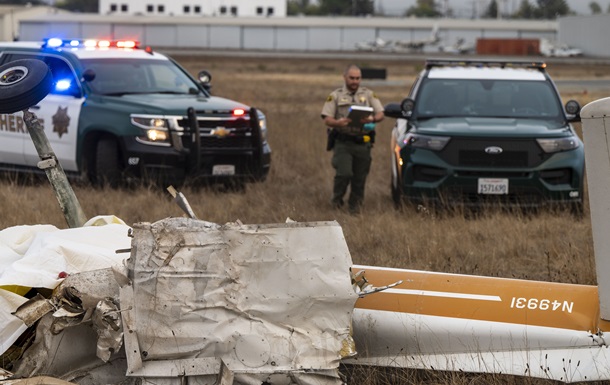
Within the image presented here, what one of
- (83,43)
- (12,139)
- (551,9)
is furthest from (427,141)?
(551,9)

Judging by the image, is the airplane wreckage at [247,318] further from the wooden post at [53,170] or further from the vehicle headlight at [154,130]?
the vehicle headlight at [154,130]

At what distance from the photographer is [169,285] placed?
15.7 ft

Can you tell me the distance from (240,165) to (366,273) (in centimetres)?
715

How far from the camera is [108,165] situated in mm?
12539

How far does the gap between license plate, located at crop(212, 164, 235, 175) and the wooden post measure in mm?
6221

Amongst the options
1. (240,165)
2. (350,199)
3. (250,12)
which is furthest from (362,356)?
(250,12)

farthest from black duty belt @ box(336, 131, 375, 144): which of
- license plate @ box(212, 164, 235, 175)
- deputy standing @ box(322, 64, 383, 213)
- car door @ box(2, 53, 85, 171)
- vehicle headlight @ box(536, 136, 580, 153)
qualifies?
car door @ box(2, 53, 85, 171)

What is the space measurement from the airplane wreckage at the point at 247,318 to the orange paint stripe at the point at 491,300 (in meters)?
0.01

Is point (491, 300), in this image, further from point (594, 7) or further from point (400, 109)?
point (594, 7)

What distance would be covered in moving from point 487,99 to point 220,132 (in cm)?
293

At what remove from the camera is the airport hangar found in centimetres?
10662

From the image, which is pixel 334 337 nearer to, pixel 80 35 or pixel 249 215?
pixel 249 215

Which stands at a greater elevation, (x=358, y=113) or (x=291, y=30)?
(x=358, y=113)

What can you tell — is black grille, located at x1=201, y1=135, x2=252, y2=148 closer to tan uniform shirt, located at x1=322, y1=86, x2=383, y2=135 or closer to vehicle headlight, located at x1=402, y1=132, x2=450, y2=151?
tan uniform shirt, located at x1=322, y1=86, x2=383, y2=135
